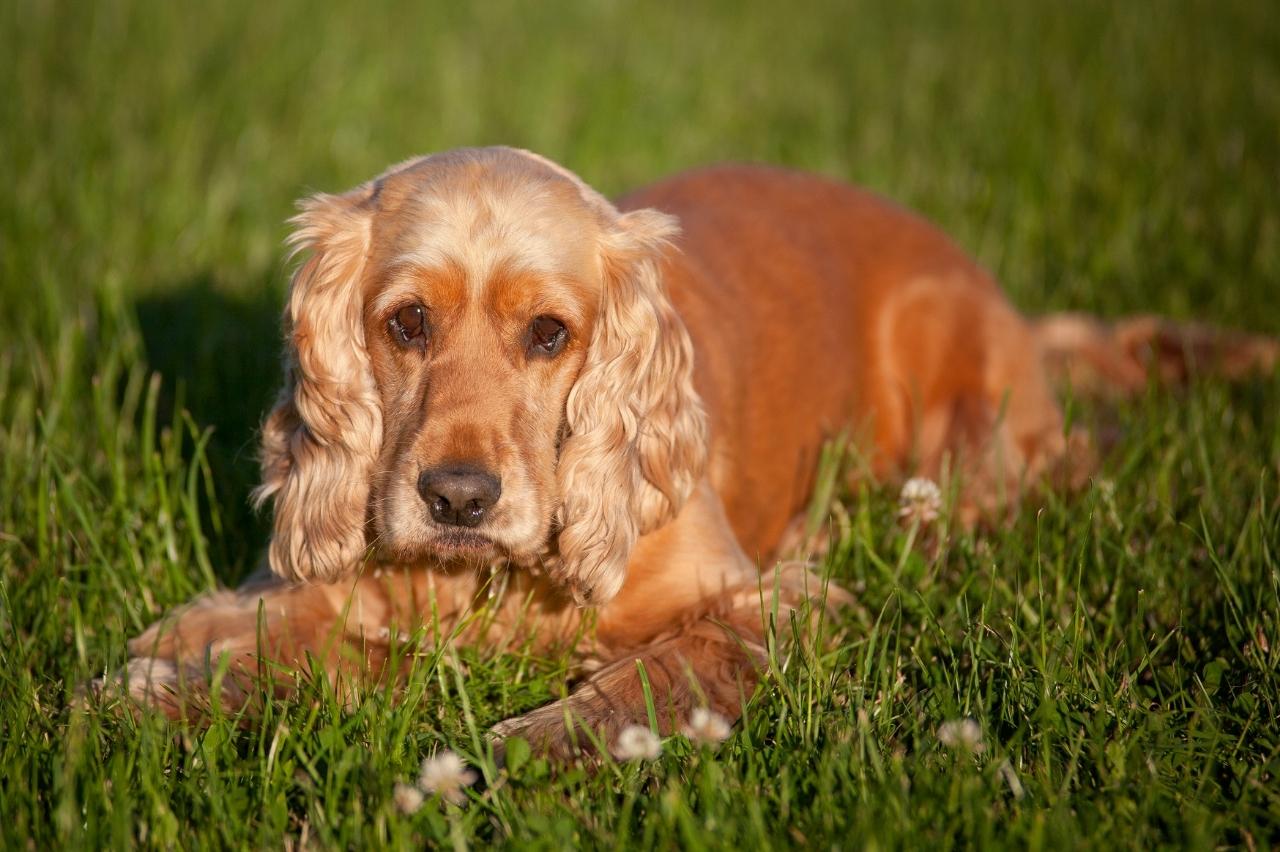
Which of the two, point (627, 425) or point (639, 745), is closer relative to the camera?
point (639, 745)

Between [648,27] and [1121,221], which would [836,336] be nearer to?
[1121,221]

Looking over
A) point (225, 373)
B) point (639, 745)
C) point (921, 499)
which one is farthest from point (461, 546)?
point (225, 373)

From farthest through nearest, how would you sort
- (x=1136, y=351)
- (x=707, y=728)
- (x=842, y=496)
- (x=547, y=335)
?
1. (x=1136, y=351)
2. (x=842, y=496)
3. (x=547, y=335)
4. (x=707, y=728)

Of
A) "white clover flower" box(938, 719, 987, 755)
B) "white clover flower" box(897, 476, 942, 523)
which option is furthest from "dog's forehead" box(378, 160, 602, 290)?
"white clover flower" box(938, 719, 987, 755)

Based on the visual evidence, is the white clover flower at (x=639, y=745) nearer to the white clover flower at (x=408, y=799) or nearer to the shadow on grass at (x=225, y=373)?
the white clover flower at (x=408, y=799)

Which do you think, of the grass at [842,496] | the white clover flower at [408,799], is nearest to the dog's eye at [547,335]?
the grass at [842,496]

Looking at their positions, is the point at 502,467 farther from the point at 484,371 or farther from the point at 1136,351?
the point at 1136,351

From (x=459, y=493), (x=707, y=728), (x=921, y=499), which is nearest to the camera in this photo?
(x=707, y=728)

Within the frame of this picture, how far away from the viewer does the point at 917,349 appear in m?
3.98

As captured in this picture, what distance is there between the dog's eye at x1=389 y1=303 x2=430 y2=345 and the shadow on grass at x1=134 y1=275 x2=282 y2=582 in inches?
29.5

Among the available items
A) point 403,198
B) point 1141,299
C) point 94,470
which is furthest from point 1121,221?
point 94,470

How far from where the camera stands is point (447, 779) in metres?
1.97

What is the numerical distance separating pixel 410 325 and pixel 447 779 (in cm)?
96

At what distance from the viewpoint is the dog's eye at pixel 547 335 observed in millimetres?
2586
